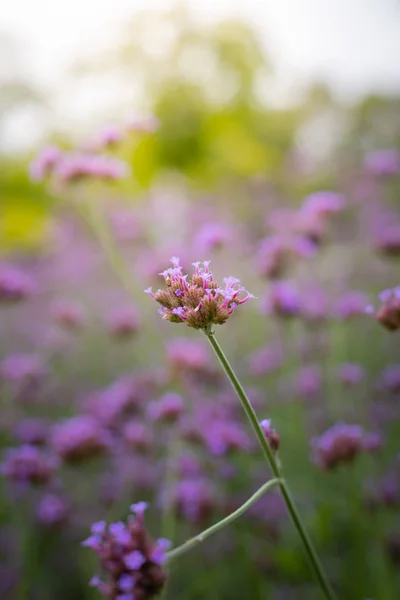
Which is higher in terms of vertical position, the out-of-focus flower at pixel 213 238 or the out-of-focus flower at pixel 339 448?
the out-of-focus flower at pixel 213 238

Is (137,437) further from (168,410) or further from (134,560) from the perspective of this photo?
(134,560)

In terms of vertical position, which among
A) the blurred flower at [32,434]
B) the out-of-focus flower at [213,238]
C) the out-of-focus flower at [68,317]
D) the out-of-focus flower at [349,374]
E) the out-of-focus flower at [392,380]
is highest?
the out-of-focus flower at [68,317]

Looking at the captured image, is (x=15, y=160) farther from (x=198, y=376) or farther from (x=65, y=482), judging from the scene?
(x=198, y=376)

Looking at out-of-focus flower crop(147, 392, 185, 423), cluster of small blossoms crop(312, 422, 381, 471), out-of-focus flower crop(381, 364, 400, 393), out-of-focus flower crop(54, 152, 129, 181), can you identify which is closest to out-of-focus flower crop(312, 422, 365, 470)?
cluster of small blossoms crop(312, 422, 381, 471)

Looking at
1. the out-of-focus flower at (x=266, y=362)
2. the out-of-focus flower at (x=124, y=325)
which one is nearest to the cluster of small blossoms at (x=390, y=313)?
the out-of-focus flower at (x=266, y=362)

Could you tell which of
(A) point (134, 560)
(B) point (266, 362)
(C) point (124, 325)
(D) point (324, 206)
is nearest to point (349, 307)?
(D) point (324, 206)

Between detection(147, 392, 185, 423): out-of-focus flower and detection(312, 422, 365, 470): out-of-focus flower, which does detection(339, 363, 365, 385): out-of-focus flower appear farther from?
detection(147, 392, 185, 423): out-of-focus flower

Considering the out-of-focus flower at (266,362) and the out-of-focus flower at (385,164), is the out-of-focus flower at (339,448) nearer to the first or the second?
the out-of-focus flower at (266,362)

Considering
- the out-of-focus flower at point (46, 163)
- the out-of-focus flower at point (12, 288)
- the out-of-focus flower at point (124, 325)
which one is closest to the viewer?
the out-of-focus flower at point (46, 163)
